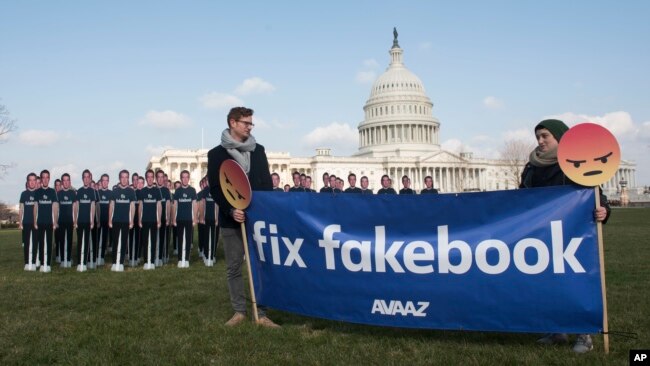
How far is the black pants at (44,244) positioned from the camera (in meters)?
12.7

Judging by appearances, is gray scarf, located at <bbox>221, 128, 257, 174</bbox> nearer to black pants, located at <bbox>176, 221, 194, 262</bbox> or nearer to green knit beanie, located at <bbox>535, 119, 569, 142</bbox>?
green knit beanie, located at <bbox>535, 119, 569, 142</bbox>

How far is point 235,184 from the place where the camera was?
648 cm

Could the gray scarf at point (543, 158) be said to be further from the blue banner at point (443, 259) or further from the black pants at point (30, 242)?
the black pants at point (30, 242)

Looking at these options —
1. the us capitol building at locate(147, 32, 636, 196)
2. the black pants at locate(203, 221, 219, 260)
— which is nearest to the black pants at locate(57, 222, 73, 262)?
the black pants at locate(203, 221, 219, 260)

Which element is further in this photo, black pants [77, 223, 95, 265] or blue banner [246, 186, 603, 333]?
black pants [77, 223, 95, 265]

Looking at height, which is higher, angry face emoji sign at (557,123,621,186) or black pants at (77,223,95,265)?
angry face emoji sign at (557,123,621,186)

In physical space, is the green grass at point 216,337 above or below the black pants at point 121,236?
below

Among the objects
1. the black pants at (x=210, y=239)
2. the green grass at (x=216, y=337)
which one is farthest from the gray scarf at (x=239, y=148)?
the black pants at (x=210, y=239)

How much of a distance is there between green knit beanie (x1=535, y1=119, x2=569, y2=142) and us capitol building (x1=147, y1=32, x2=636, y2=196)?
111m

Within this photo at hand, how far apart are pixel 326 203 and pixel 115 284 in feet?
18.5

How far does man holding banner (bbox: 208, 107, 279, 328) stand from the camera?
6.61 metres

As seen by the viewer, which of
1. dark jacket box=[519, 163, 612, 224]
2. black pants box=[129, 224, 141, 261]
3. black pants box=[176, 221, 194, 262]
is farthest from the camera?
black pants box=[129, 224, 141, 261]

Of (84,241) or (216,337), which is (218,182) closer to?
(216,337)

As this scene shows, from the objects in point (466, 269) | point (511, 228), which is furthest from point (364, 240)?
point (511, 228)
